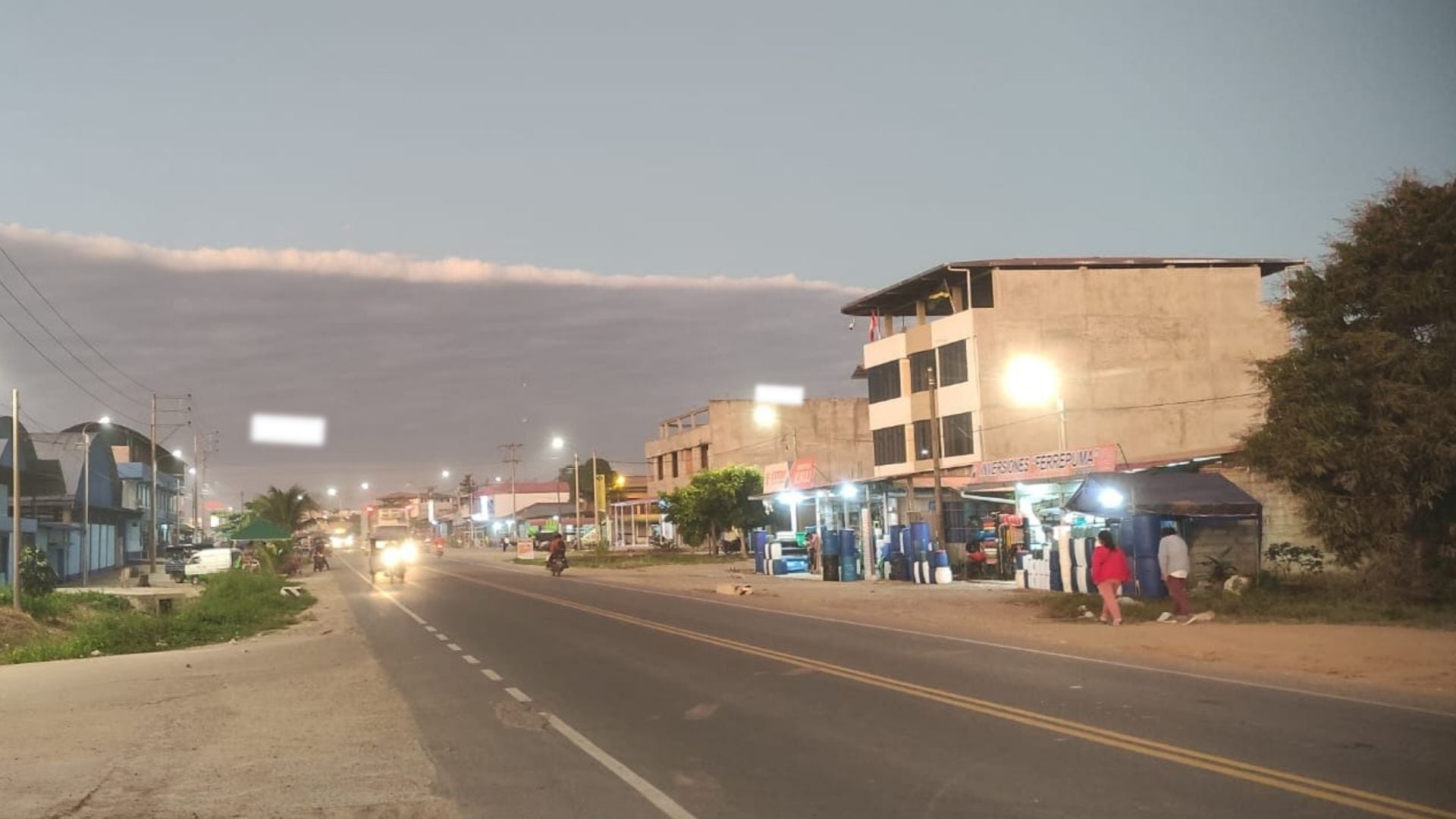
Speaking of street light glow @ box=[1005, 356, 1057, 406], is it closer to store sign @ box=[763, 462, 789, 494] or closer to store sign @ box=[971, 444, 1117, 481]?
store sign @ box=[763, 462, 789, 494]

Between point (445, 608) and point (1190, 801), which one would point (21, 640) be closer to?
point (445, 608)

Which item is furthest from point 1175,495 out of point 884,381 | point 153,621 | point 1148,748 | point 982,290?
point 884,381

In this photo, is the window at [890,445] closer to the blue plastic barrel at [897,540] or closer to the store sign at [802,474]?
the store sign at [802,474]

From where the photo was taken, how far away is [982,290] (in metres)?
64.5

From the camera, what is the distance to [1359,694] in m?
13.1

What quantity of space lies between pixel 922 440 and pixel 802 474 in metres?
10.7

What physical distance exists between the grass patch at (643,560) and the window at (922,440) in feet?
39.1

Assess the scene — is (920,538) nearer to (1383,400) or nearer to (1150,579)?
(1150,579)

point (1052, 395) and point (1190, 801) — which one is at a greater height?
point (1052, 395)

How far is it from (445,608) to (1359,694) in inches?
1008

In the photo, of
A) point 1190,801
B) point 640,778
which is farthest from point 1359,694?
point 640,778

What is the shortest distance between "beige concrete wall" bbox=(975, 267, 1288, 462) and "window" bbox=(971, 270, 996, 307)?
62.0 inches

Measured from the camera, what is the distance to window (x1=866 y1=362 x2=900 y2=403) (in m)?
68.9

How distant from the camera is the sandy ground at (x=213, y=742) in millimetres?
9094
